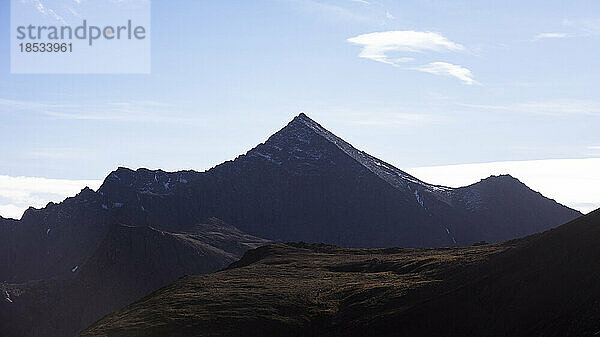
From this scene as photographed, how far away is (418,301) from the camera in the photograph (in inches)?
3120

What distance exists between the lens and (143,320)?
292ft

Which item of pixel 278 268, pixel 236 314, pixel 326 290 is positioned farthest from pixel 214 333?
pixel 278 268

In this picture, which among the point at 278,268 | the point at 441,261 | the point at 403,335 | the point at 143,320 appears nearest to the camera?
the point at 403,335

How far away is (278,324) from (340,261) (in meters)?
66.0

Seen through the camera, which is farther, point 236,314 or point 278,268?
point 278,268

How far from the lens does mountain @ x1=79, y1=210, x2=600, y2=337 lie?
6231cm

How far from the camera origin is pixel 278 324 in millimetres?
84562

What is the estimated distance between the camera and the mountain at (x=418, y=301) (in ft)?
204

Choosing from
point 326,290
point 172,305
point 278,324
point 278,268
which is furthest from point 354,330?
point 278,268

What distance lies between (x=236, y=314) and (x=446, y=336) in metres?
34.5

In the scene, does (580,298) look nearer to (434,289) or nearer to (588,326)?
(588,326)

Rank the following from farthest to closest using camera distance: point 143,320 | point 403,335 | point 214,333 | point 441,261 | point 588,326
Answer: point 441,261 → point 143,320 → point 214,333 → point 403,335 → point 588,326

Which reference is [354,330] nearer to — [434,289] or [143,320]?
[434,289]

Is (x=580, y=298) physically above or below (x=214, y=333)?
above
